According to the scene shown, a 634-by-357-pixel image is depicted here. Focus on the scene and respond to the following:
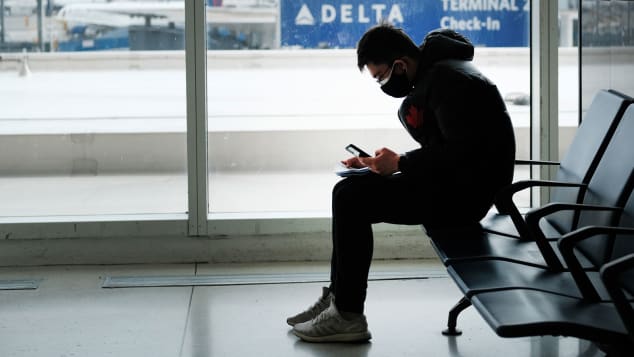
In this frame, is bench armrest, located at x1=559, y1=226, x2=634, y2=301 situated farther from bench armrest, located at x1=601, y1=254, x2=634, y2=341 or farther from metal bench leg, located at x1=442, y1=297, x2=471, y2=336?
metal bench leg, located at x1=442, y1=297, x2=471, y2=336

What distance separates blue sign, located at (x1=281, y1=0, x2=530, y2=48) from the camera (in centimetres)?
478

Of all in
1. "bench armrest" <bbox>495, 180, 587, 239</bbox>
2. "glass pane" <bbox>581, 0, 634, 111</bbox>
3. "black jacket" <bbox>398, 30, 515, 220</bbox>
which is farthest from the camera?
"glass pane" <bbox>581, 0, 634, 111</bbox>

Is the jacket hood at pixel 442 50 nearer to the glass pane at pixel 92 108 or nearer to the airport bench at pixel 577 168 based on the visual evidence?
the airport bench at pixel 577 168

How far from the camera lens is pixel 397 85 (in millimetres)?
3508

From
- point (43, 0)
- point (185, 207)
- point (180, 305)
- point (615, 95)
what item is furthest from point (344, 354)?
point (43, 0)

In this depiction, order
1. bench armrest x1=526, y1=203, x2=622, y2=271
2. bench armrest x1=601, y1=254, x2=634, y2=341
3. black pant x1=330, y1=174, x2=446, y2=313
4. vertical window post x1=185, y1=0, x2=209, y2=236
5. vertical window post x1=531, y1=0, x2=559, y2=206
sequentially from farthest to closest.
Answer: vertical window post x1=531, y1=0, x2=559, y2=206
vertical window post x1=185, y1=0, x2=209, y2=236
black pant x1=330, y1=174, x2=446, y2=313
bench armrest x1=526, y1=203, x2=622, y2=271
bench armrest x1=601, y1=254, x2=634, y2=341

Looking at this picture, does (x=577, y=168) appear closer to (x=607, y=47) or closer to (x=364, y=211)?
(x=364, y=211)

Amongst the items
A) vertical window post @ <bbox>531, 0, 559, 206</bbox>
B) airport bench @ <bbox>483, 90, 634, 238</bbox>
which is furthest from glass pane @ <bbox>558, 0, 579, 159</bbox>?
airport bench @ <bbox>483, 90, 634, 238</bbox>

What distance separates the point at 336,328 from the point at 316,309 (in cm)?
22

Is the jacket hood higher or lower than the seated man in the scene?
higher

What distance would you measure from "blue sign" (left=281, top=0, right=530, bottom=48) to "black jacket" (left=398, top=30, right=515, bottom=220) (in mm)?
1353

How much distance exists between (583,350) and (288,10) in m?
2.26

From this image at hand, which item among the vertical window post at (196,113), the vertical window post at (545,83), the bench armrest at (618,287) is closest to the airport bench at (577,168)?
the bench armrest at (618,287)

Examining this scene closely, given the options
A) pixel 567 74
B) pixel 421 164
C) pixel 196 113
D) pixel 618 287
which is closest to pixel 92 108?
pixel 196 113
